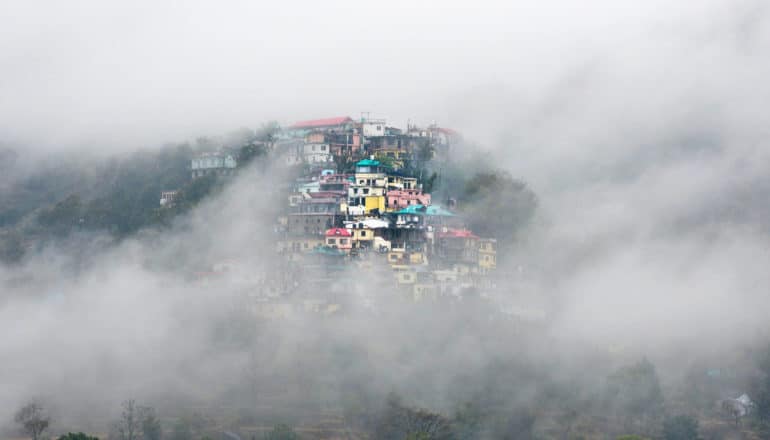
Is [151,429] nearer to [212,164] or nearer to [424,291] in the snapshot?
[424,291]

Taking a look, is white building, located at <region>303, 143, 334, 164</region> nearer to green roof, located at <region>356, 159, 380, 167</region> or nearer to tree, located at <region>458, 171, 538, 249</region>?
green roof, located at <region>356, 159, 380, 167</region>

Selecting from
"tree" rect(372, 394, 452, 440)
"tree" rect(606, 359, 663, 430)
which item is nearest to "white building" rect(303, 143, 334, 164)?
"tree" rect(372, 394, 452, 440)

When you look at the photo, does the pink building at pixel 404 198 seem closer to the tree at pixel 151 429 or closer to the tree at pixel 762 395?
the tree at pixel 151 429

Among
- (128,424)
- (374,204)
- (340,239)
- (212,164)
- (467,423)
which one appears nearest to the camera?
(467,423)

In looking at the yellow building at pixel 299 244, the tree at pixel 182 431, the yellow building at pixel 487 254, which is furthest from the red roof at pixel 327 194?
the tree at pixel 182 431

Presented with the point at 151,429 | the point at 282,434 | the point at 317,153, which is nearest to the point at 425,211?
the point at 317,153

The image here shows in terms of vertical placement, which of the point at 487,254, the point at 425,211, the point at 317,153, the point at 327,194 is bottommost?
the point at 487,254

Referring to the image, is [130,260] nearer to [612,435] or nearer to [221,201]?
[221,201]
